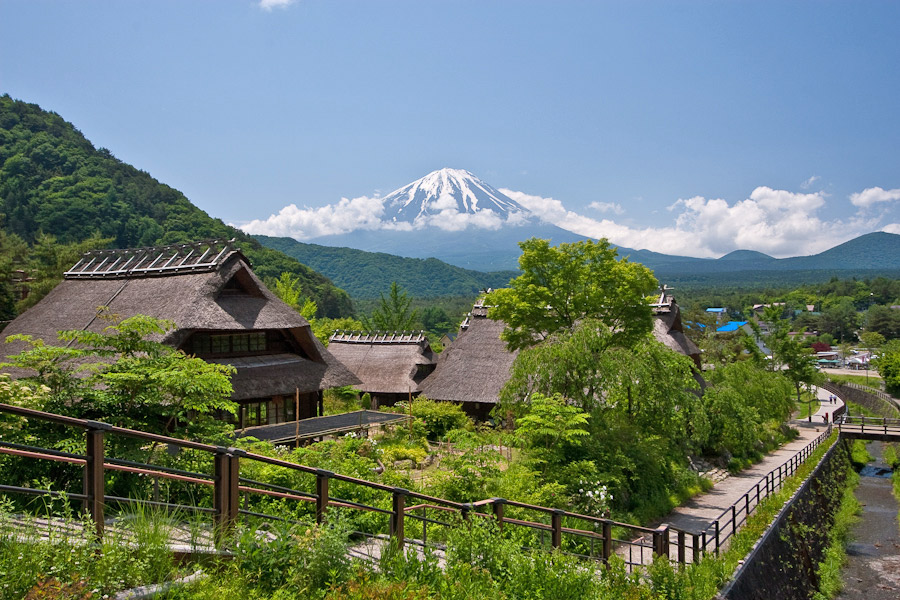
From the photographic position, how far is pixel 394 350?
121 feet

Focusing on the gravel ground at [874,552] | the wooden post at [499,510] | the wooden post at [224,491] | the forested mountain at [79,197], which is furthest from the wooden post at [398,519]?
the forested mountain at [79,197]

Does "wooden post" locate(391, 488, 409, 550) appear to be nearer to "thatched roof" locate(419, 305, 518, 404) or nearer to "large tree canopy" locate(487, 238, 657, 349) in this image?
"large tree canopy" locate(487, 238, 657, 349)

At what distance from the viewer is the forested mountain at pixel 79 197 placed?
199 ft

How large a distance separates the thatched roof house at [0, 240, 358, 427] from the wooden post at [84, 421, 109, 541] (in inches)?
578

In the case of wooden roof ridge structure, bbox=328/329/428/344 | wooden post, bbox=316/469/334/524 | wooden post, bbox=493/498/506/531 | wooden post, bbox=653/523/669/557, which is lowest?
wooden post, bbox=653/523/669/557

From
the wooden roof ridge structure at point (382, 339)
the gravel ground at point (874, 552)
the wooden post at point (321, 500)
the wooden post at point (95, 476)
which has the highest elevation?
the wooden post at point (95, 476)

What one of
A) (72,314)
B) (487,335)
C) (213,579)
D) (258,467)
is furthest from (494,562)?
(487,335)

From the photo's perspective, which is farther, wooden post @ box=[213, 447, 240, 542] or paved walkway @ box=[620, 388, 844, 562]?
paved walkway @ box=[620, 388, 844, 562]

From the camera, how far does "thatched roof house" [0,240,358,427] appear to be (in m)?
19.7

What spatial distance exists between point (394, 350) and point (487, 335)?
8800mm

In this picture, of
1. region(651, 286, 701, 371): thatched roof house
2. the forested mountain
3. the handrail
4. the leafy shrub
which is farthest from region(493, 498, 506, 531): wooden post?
the forested mountain

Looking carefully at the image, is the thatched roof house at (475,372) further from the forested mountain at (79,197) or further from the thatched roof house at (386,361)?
the forested mountain at (79,197)

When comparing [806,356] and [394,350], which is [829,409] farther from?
[394,350]

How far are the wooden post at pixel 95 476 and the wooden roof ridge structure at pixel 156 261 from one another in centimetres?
1722
